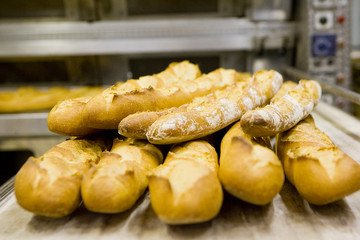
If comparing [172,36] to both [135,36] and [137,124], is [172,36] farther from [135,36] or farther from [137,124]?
[137,124]

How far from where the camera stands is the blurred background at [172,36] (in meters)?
2.18

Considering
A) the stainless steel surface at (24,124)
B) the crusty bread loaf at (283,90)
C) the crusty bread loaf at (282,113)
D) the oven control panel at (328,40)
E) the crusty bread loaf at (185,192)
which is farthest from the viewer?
the oven control panel at (328,40)

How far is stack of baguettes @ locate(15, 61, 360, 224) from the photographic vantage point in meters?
0.67

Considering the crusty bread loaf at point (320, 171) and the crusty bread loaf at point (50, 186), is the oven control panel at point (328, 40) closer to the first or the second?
the crusty bread loaf at point (320, 171)

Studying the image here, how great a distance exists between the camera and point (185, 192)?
0.64m

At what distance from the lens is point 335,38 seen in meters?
2.17

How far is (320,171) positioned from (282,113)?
23 centimetres

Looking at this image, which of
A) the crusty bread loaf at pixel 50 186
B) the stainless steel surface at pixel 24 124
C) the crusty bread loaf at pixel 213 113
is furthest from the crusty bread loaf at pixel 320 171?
the stainless steel surface at pixel 24 124

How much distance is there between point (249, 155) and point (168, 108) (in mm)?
389

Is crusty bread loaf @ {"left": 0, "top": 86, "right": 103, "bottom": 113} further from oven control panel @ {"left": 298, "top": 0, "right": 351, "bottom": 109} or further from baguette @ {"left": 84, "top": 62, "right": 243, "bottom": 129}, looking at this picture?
oven control panel @ {"left": 298, "top": 0, "right": 351, "bottom": 109}

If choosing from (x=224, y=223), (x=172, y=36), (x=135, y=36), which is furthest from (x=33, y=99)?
(x=224, y=223)

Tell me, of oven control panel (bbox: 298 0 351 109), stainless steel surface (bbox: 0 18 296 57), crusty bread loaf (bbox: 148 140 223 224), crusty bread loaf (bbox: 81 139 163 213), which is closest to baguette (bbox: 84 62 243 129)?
crusty bread loaf (bbox: 81 139 163 213)

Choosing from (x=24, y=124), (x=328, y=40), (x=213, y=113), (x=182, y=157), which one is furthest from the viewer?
(x=328, y=40)

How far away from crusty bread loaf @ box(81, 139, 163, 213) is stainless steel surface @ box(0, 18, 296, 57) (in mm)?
1538
